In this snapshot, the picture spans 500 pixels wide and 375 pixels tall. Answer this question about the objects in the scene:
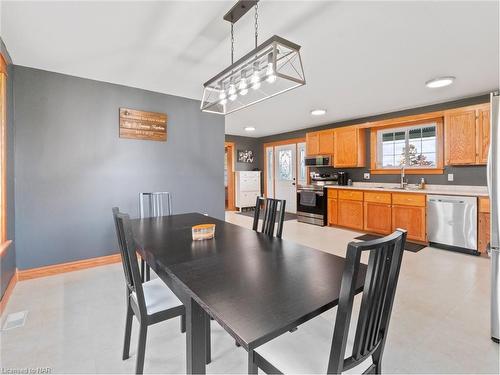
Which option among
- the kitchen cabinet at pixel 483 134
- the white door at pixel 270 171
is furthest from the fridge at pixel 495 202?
the white door at pixel 270 171

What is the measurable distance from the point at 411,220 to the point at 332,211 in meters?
1.58

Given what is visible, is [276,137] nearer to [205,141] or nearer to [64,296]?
[205,141]

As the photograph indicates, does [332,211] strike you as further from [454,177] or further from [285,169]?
[285,169]

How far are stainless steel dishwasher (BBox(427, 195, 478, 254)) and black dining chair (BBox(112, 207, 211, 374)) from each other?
396 centimetres

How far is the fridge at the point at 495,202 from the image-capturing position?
1.76 metres

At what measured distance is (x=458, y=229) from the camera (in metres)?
A: 3.82

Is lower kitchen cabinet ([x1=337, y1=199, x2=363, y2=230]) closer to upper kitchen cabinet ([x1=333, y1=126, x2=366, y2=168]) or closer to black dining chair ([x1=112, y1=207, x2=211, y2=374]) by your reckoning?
upper kitchen cabinet ([x1=333, y1=126, x2=366, y2=168])

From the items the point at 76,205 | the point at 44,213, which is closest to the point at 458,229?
the point at 76,205

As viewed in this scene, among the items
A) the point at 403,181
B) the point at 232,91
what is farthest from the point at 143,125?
the point at 403,181

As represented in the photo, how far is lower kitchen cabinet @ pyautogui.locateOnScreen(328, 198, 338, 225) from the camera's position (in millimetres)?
5582

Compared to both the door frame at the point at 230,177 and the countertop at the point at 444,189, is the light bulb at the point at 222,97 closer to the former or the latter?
the countertop at the point at 444,189

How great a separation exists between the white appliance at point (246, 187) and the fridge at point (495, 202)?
6.05 meters

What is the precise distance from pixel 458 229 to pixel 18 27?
5599mm

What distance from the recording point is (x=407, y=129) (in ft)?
16.6
